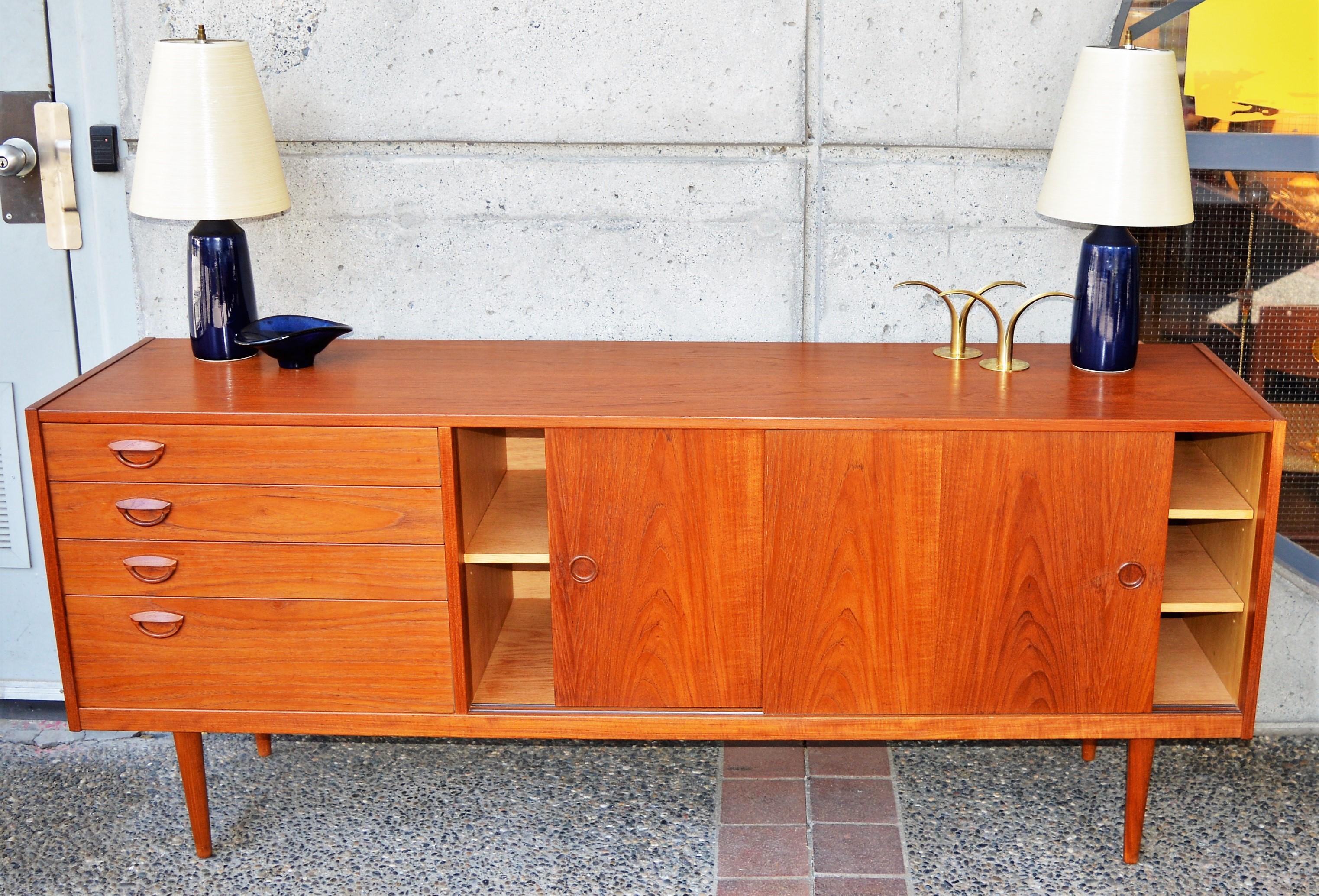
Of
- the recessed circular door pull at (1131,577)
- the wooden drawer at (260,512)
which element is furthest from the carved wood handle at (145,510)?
the recessed circular door pull at (1131,577)

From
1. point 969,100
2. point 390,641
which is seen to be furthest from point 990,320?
point 390,641

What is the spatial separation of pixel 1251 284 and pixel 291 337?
80.2 inches

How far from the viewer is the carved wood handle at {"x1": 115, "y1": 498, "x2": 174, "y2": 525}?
2.31m

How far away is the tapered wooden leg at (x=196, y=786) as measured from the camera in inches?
98.3

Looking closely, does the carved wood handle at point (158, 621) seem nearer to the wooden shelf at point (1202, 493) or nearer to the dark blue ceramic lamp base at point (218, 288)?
the dark blue ceramic lamp base at point (218, 288)

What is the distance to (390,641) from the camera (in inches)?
93.4

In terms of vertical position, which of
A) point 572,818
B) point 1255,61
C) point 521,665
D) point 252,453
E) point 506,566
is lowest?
point 572,818

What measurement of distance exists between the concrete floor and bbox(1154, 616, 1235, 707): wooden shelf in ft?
1.20

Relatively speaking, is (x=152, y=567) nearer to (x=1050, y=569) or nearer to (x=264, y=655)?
(x=264, y=655)

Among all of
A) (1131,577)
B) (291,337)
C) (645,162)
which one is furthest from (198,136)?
(1131,577)

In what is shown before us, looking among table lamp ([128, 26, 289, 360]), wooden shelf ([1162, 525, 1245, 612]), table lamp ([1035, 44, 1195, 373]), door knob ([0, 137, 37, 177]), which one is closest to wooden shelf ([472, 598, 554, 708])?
table lamp ([128, 26, 289, 360])

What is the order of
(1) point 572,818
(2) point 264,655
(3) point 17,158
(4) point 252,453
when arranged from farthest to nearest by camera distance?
(3) point 17,158 < (1) point 572,818 < (2) point 264,655 < (4) point 252,453

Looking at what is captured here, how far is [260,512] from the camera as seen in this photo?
2.31m

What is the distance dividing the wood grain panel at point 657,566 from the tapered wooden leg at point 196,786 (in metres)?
0.74
